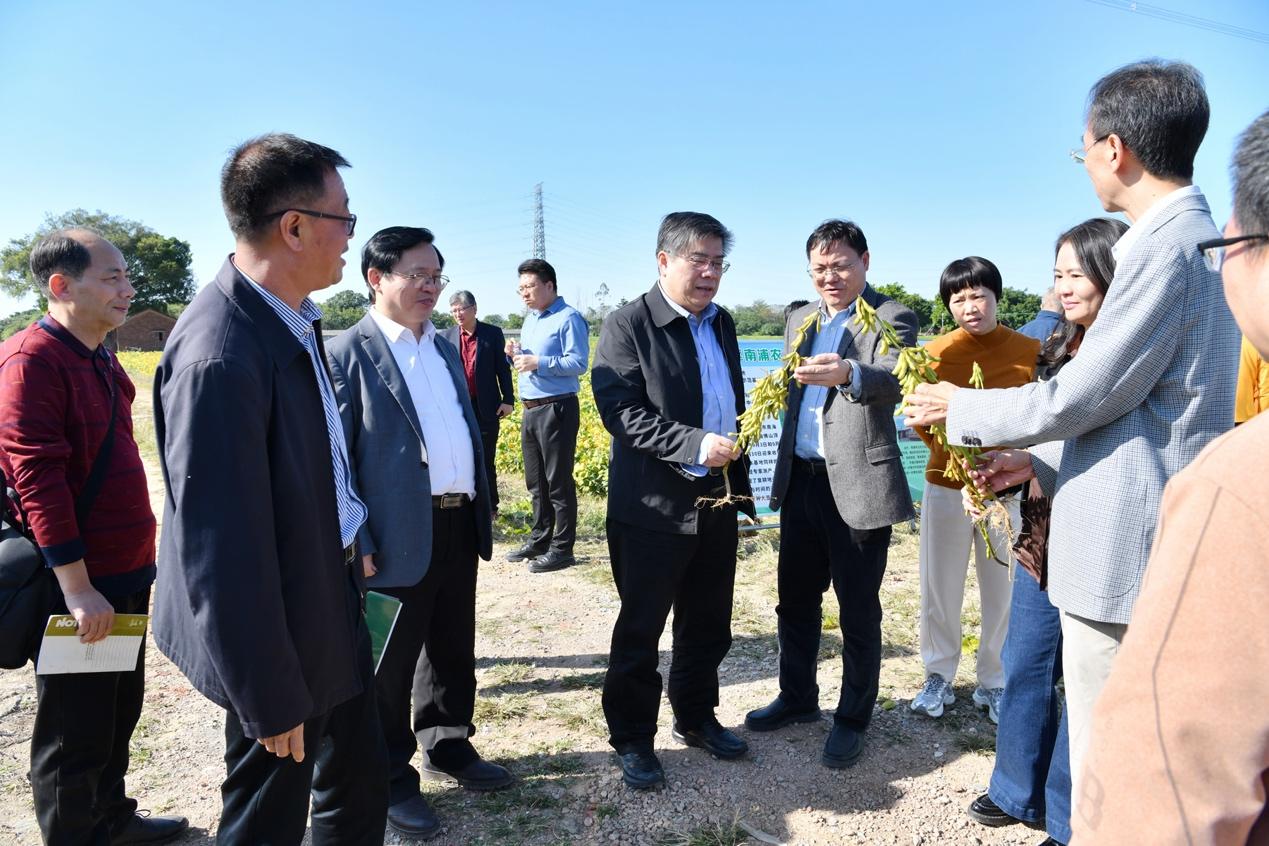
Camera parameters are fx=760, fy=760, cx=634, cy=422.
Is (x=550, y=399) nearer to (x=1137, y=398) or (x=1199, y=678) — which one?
(x=1137, y=398)

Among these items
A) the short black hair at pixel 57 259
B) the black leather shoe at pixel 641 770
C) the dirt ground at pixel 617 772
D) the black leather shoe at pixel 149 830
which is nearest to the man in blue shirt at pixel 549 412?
the dirt ground at pixel 617 772

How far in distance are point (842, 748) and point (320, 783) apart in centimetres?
225

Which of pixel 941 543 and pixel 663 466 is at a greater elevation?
pixel 663 466

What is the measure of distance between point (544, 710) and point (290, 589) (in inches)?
95.7

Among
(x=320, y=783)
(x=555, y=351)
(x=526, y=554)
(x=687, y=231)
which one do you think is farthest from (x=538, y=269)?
(x=320, y=783)

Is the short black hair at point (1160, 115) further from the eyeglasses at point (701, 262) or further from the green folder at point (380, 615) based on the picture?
the green folder at point (380, 615)

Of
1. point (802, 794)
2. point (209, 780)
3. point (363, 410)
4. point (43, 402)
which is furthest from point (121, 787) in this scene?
point (802, 794)

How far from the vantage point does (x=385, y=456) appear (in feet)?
9.70

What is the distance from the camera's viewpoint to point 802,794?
3.22 m

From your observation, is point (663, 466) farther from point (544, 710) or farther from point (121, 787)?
point (121, 787)

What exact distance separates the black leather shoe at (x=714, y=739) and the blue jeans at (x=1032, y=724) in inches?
41.9

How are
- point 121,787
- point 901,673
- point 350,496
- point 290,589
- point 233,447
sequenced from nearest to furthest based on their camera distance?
point 233,447 → point 290,589 → point 350,496 → point 121,787 → point 901,673

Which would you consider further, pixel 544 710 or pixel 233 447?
pixel 544 710

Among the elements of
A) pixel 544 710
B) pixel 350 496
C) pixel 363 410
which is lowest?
pixel 544 710
